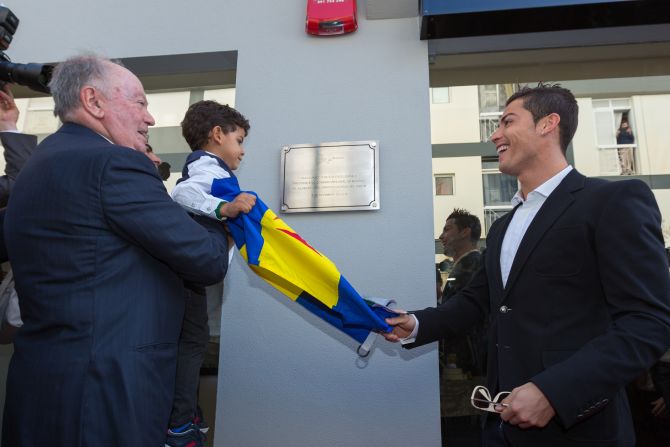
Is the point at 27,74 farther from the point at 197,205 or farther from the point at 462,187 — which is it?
the point at 462,187

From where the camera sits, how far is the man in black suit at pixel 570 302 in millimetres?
1738

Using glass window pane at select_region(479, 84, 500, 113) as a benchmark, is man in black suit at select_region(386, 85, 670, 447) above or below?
below

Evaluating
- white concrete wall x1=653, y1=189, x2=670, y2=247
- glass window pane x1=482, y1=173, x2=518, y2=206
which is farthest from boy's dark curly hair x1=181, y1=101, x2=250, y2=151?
white concrete wall x1=653, y1=189, x2=670, y2=247

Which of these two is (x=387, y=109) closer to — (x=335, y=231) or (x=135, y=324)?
(x=335, y=231)

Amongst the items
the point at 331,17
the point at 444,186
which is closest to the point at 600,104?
the point at 444,186

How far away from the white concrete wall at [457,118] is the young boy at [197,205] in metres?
1.54

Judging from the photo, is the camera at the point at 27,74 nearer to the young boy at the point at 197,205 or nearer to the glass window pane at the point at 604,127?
the young boy at the point at 197,205

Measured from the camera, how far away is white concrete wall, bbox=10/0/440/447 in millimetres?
3342

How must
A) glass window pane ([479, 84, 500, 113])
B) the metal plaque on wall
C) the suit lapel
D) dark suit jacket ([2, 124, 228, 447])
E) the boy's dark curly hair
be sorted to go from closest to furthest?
dark suit jacket ([2, 124, 228, 447])
the suit lapel
the boy's dark curly hair
the metal plaque on wall
glass window pane ([479, 84, 500, 113])

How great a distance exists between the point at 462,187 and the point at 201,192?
196 cm

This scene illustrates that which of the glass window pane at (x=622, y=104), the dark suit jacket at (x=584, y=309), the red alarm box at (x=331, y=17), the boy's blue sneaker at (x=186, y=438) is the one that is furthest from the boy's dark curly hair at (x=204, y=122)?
the glass window pane at (x=622, y=104)

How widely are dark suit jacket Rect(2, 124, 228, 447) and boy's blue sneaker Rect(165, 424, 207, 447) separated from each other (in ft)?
2.64

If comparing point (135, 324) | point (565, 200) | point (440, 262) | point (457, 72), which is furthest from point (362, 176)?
point (135, 324)

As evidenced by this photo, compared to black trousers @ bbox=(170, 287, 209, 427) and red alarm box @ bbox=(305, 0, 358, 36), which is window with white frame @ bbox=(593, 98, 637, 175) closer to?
red alarm box @ bbox=(305, 0, 358, 36)
